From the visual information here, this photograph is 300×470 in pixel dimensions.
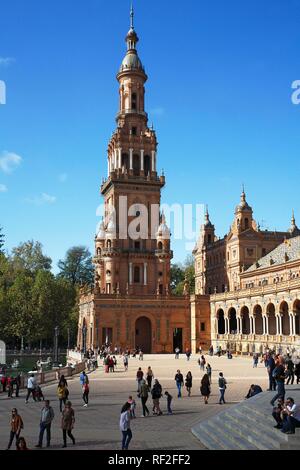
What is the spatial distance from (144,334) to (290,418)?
214 feet

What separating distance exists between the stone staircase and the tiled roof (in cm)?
4736

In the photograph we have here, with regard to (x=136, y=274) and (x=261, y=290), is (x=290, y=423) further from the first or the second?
(x=136, y=274)

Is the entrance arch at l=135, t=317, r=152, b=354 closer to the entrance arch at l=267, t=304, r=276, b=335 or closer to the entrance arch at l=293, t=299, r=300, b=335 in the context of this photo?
the entrance arch at l=267, t=304, r=276, b=335

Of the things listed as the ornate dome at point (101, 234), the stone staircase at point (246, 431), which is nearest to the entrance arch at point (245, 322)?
the ornate dome at point (101, 234)

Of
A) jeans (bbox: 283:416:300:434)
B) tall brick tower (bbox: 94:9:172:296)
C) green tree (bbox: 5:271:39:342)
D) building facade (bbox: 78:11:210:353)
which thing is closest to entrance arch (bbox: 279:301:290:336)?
building facade (bbox: 78:11:210:353)

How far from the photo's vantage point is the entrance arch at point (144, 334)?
8044 cm

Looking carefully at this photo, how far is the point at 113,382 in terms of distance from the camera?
38.3 meters

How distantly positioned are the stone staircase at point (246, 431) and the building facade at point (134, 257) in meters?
56.4

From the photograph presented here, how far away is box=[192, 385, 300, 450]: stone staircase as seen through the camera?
16.3m

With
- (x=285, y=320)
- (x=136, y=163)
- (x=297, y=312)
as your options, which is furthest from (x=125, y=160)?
(x=297, y=312)

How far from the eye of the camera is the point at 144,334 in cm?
8075

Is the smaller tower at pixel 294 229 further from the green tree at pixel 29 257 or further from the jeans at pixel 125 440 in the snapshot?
the jeans at pixel 125 440

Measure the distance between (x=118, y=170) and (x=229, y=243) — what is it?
20.9 metres
